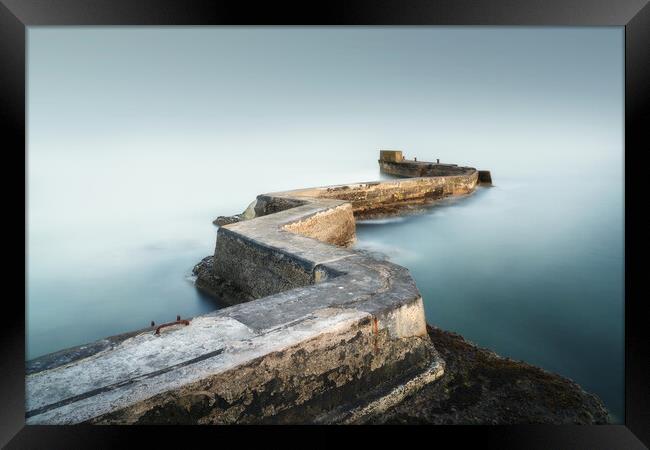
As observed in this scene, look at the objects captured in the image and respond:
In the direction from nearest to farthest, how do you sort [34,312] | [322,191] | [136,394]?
[136,394], [34,312], [322,191]

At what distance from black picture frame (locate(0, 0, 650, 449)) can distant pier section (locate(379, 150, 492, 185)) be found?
1188 centimetres

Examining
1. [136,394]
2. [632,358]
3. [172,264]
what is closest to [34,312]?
[172,264]

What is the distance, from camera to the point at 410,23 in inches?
67.9

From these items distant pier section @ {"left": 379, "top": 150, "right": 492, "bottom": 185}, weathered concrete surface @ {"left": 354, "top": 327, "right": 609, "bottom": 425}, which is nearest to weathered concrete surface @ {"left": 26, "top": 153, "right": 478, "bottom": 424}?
weathered concrete surface @ {"left": 354, "top": 327, "right": 609, "bottom": 425}

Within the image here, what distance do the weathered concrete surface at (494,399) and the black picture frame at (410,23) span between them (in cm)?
65

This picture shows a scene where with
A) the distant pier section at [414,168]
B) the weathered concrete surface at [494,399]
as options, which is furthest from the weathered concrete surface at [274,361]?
the distant pier section at [414,168]

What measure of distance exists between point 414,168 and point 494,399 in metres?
14.6

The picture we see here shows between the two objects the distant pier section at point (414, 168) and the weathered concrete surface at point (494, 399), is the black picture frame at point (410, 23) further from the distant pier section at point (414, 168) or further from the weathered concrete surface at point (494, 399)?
the distant pier section at point (414, 168)

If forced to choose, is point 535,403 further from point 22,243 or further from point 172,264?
point 172,264

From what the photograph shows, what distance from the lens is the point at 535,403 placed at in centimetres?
238

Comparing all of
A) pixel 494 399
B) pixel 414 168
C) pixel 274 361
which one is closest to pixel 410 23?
pixel 274 361

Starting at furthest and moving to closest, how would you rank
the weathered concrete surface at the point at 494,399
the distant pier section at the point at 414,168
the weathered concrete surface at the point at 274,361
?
the distant pier section at the point at 414,168 → the weathered concrete surface at the point at 494,399 → the weathered concrete surface at the point at 274,361

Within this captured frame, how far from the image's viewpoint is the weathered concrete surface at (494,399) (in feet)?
7.43

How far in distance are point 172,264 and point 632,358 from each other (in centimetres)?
499
